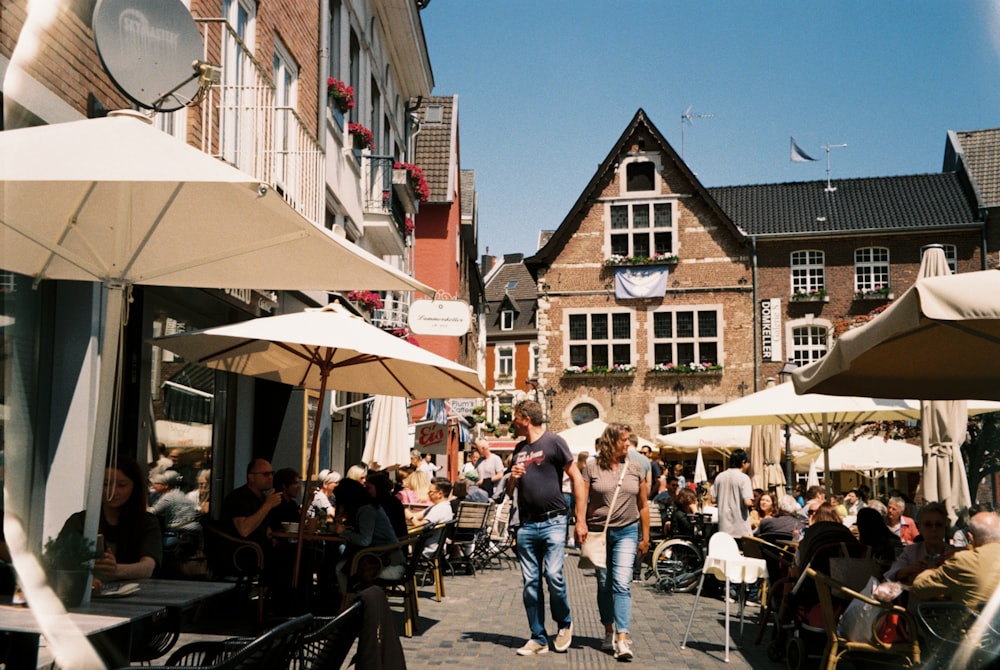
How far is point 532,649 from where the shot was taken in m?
7.55

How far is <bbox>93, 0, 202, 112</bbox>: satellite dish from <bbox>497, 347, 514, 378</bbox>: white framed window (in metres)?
52.4

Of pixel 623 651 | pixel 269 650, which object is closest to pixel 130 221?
pixel 269 650

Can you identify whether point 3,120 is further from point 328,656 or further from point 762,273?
point 762,273

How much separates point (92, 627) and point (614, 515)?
488 cm

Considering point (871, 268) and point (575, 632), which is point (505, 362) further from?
point (575, 632)

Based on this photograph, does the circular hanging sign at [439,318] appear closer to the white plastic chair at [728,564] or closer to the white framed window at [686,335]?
the white plastic chair at [728,564]

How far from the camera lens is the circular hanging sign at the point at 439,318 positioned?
55.3 ft

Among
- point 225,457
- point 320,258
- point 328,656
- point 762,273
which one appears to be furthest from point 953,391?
point 762,273

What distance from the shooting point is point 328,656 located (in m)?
3.59

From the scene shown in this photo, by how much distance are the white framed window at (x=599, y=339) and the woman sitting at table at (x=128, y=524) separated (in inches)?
1431

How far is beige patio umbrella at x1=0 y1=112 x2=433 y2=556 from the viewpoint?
12.7ft

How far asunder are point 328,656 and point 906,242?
40.0m

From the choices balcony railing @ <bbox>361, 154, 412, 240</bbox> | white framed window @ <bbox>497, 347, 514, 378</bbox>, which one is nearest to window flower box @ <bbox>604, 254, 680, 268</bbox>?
white framed window @ <bbox>497, 347, 514, 378</bbox>

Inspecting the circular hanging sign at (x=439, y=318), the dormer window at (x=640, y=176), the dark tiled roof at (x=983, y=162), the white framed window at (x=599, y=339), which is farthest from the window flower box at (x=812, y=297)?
the circular hanging sign at (x=439, y=318)
